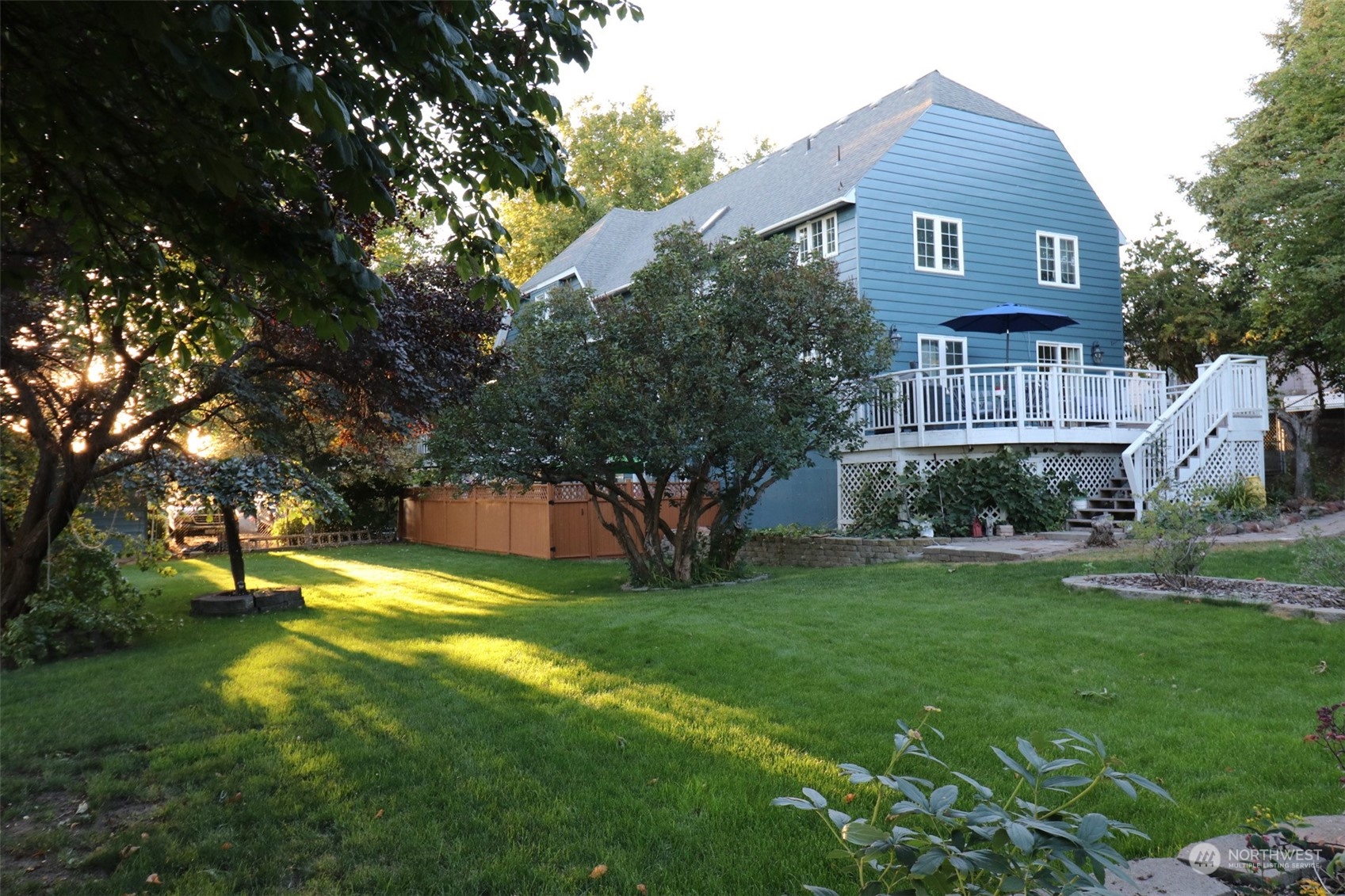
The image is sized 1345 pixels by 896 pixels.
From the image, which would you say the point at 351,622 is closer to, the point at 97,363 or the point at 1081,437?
the point at 97,363

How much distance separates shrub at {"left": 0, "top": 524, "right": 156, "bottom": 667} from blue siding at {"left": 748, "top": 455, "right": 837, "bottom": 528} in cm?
1130

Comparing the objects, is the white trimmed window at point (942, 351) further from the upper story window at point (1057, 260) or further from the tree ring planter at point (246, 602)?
the tree ring planter at point (246, 602)

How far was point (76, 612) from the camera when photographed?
8.21 m

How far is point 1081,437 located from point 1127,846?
12.8 meters

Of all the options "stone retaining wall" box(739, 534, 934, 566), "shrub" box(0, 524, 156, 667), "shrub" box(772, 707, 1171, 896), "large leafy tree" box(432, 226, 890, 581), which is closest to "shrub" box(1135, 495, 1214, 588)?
"large leafy tree" box(432, 226, 890, 581)

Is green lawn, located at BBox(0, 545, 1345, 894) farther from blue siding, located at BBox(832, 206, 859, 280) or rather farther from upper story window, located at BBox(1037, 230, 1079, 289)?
upper story window, located at BBox(1037, 230, 1079, 289)

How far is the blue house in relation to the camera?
578 inches

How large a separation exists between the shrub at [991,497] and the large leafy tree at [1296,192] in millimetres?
5441

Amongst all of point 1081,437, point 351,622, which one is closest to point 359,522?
point 351,622

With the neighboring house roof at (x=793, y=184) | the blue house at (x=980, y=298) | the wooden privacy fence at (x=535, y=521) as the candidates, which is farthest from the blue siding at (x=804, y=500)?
the neighboring house roof at (x=793, y=184)

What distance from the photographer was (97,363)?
28.8 ft

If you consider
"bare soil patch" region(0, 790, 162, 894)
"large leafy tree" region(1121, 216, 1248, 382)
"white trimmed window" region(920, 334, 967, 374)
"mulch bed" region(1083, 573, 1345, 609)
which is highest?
"large leafy tree" region(1121, 216, 1248, 382)

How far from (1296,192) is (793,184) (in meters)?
9.13

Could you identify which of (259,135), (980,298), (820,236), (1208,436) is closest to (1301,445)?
(1208,436)
